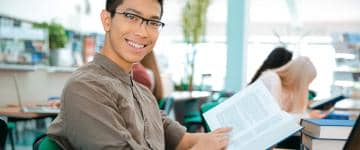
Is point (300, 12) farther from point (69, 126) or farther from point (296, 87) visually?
point (69, 126)

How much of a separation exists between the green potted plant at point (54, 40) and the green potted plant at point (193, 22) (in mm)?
1832

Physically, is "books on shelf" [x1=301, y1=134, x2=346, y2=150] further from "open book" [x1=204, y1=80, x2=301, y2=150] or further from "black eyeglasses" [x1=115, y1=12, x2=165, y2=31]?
"black eyeglasses" [x1=115, y1=12, x2=165, y2=31]

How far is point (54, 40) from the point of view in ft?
21.2

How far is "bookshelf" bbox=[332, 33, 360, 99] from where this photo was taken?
7223 millimetres

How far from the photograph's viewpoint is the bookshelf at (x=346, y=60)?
722cm

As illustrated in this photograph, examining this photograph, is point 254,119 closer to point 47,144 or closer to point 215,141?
point 215,141

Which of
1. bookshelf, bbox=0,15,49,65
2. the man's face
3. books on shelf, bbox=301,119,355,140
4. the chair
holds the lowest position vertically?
the chair

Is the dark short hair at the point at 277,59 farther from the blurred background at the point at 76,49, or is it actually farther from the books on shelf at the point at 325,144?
the books on shelf at the point at 325,144

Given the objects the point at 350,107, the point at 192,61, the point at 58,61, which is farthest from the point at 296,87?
the point at 58,61

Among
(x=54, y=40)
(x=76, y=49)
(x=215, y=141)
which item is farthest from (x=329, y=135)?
(x=76, y=49)

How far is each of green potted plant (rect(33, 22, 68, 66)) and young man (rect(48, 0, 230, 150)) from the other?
5282 mm

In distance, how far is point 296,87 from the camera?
128 inches

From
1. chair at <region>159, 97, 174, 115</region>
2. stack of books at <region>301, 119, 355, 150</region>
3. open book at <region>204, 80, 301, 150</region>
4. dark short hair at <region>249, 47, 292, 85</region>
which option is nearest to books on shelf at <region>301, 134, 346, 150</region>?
stack of books at <region>301, 119, 355, 150</region>

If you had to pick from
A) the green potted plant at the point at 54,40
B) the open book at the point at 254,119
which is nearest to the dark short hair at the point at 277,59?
the open book at the point at 254,119
